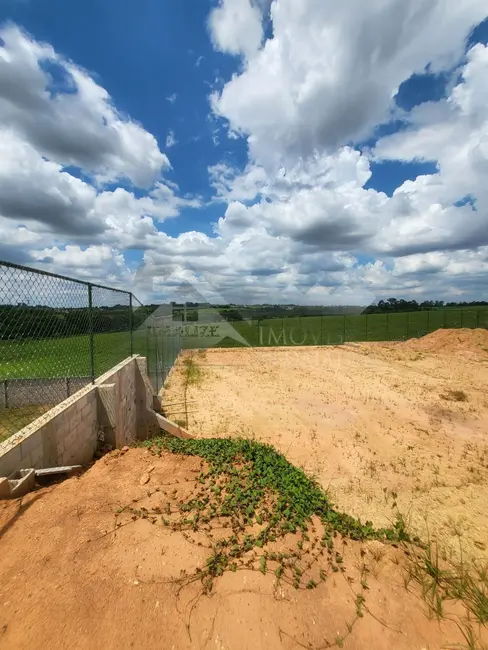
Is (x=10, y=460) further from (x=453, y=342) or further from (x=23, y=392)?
(x=453, y=342)

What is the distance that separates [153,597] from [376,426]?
22.4 feet

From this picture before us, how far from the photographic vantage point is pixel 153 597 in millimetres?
2072

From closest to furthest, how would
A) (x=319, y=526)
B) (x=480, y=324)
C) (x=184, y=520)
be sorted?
(x=184, y=520)
(x=319, y=526)
(x=480, y=324)

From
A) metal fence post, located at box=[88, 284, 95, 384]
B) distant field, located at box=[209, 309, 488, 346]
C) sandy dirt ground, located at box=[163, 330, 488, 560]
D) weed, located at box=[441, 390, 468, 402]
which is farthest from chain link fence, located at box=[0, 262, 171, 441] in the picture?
distant field, located at box=[209, 309, 488, 346]

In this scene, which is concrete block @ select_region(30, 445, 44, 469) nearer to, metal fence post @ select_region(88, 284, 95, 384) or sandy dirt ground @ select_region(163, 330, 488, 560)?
metal fence post @ select_region(88, 284, 95, 384)

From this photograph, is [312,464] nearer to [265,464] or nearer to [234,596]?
[265,464]

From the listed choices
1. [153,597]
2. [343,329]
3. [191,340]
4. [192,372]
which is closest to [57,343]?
[153,597]

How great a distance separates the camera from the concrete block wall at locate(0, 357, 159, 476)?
2.97 metres

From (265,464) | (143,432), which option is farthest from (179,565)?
(143,432)

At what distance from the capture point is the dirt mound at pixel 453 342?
19922 millimetres

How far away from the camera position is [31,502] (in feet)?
8.79

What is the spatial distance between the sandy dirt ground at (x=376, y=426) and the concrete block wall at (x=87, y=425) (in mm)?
1578

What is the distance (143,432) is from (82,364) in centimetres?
281

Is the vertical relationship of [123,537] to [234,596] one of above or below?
above
